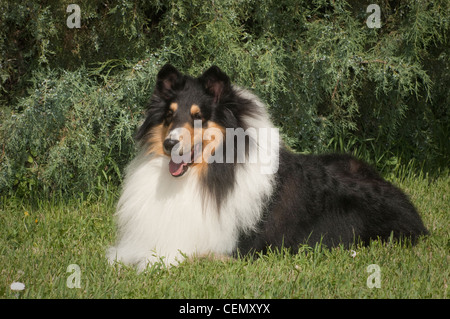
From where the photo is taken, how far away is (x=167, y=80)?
3.96 metres

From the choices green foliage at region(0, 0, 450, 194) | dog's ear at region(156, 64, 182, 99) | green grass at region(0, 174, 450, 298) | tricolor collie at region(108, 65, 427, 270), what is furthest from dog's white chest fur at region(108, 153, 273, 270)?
green foliage at region(0, 0, 450, 194)

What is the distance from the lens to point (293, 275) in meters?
3.77

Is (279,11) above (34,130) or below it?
above

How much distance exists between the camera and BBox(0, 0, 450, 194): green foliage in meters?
5.53

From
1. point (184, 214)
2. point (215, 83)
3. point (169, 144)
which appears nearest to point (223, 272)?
point (184, 214)

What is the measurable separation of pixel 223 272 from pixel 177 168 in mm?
802

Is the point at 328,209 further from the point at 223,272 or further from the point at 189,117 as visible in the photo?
the point at 189,117

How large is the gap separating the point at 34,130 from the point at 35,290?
2.43m

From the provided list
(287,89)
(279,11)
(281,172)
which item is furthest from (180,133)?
(279,11)

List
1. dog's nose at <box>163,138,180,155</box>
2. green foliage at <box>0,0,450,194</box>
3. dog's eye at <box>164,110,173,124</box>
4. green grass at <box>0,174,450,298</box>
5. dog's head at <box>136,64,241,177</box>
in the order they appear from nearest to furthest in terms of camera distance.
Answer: green grass at <box>0,174,450,298</box>, dog's nose at <box>163,138,180,155</box>, dog's head at <box>136,64,241,177</box>, dog's eye at <box>164,110,173,124</box>, green foliage at <box>0,0,450,194</box>

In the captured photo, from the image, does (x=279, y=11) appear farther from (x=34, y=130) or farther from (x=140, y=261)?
(x=140, y=261)

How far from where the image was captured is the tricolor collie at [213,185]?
3.81 metres

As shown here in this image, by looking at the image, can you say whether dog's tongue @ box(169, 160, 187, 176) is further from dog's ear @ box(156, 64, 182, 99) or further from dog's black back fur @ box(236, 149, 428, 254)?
dog's black back fur @ box(236, 149, 428, 254)
